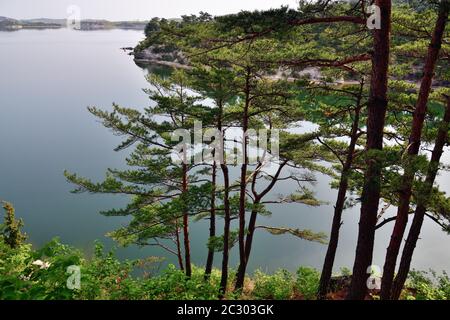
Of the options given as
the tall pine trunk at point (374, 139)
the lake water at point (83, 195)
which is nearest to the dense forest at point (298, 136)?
the tall pine trunk at point (374, 139)

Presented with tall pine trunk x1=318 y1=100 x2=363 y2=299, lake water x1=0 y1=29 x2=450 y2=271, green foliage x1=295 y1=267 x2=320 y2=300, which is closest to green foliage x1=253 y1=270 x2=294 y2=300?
green foliage x1=295 y1=267 x2=320 y2=300

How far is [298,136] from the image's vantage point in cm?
996

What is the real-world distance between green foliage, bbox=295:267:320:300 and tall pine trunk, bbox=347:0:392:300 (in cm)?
444

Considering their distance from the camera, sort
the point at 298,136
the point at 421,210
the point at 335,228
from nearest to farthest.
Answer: the point at 421,210
the point at 335,228
the point at 298,136

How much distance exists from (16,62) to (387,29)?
93854 mm

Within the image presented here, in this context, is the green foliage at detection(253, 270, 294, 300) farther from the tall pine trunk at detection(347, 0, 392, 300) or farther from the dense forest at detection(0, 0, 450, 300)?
the tall pine trunk at detection(347, 0, 392, 300)

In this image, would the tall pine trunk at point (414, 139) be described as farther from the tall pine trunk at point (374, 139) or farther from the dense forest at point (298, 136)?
the tall pine trunk at point (374, 139)

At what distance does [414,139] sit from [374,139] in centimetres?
150

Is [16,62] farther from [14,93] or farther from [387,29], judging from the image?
[387,29]

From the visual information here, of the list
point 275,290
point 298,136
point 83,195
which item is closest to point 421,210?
point 298,136

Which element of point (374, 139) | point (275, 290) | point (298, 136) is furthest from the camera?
point (275, 290)

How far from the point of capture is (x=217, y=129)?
1004cm

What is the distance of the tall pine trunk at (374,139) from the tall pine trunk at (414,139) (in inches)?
18.0

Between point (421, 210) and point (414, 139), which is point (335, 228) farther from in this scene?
point (414, 139)
